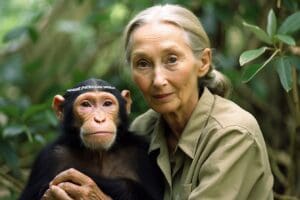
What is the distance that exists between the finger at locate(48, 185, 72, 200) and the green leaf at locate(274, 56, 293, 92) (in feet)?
3.95

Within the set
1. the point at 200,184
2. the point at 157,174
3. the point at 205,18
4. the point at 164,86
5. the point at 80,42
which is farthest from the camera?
the point at 80,42

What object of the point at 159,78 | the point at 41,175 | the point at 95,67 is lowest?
the point at 95,67

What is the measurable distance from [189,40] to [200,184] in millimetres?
765

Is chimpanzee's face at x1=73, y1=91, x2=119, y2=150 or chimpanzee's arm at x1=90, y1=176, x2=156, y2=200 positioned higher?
chimpanzee's face at x1=73, y1=91, x2=119, y2=150

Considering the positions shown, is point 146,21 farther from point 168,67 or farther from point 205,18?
point 205,18

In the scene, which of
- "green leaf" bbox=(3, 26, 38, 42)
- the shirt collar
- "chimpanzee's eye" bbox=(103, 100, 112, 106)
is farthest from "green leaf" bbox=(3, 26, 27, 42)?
the shirt collar

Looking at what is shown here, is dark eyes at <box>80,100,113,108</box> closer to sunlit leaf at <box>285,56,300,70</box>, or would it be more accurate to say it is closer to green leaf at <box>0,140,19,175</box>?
green leaf at <box>0,140,19,175</box>

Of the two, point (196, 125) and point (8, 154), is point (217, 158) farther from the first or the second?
point (8, 154)

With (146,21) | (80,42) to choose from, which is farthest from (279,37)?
(80,42)

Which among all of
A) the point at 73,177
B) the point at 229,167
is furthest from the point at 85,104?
the point at 229,167

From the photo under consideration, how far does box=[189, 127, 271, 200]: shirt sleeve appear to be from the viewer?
299 centimetres

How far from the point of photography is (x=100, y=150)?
3561 millimetres

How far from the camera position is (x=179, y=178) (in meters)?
3.40

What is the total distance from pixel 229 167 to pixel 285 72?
647 mm
